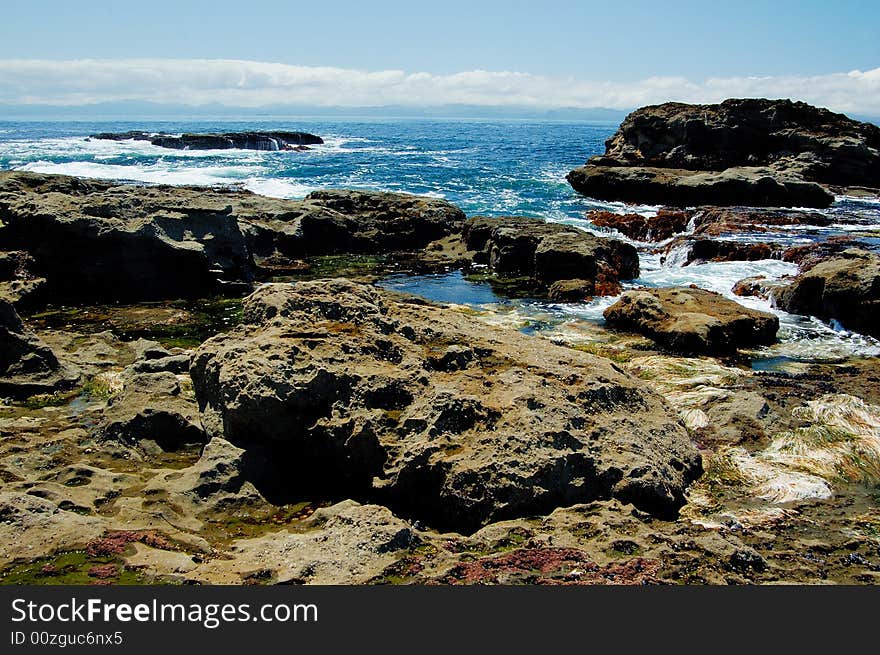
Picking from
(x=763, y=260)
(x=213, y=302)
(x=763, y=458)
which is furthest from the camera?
(x=763, y=260)

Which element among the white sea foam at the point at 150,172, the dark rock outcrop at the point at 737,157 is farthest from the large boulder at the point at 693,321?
the white sea foam at the point at 150,172

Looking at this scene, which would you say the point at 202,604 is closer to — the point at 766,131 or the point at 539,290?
the point at 539,290

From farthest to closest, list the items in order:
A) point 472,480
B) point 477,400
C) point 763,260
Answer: point 763,260
point 477,400
point 472,480

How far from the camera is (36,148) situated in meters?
94.1

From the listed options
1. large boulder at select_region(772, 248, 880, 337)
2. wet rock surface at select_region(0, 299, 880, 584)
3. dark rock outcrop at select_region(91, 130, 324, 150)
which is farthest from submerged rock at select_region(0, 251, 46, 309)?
dark rock outcrop at select_region(91, 130, 324, 150)

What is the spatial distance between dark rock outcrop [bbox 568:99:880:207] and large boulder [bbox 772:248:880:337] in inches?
1193

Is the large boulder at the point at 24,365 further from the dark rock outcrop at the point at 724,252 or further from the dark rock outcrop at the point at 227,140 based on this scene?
the dark rock outcrop at the point at 227,140

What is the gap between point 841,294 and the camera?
2094 centimetres

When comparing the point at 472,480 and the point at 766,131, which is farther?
the point at 766,131

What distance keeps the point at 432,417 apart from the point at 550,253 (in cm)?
1934

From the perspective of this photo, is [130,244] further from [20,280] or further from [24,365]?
[24,365]

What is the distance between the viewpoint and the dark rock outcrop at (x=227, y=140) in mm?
102562

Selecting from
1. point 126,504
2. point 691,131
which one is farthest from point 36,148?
point 126,504

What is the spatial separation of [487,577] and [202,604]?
2680 mm
